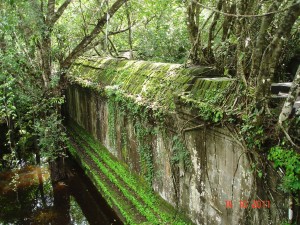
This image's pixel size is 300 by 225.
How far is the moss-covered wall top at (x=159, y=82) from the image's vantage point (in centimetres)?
477

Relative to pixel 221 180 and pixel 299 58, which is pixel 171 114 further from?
pixel 299 58

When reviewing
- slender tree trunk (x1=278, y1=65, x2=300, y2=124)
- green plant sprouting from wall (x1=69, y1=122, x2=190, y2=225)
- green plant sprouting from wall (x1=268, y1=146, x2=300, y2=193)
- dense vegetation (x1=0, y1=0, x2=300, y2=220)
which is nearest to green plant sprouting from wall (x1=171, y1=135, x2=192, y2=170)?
green plant sprouting from wall (x1=69, y1=122, x2=190, y2=225)

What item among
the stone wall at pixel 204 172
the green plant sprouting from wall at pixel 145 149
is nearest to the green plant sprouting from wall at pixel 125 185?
the stone wall at pixel 204 172

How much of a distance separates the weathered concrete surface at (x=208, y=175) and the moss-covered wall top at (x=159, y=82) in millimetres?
416

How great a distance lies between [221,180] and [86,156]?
21.3 feet

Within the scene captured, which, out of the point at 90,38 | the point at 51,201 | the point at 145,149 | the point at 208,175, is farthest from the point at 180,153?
the point at 51,201

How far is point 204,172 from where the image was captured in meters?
5.11

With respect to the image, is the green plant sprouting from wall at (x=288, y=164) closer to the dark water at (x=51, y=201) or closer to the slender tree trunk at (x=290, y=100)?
the slender tree trunk at (x=290, y=100)

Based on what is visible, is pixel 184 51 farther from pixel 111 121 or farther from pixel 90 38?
pixel 111 121

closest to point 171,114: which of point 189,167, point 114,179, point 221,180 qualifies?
point 189,167

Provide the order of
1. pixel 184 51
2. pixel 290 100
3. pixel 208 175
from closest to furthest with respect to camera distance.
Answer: pixel 290 100 < pixel 208 175 < pixel 184 51

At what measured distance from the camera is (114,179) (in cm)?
823

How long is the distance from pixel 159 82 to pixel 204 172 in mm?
2174

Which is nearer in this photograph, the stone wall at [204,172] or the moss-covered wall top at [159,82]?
the stone wall at [204,172]
